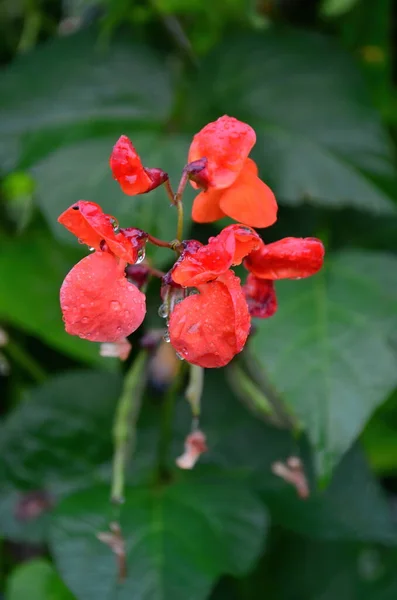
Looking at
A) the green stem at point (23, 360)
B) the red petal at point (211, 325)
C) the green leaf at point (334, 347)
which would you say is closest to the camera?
the red petal at point (211, 325)

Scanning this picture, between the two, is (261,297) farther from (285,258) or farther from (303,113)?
(303,113)

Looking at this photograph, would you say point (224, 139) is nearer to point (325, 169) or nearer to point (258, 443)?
point (325, 169)

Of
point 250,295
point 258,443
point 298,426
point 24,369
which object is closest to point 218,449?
point 258,443

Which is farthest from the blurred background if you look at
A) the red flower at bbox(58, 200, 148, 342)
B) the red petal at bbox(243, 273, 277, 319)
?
the red flower at bbox(58, 200, 148, 342)

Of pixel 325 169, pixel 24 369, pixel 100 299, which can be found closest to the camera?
pixel 100 299

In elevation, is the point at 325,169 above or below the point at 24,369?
above

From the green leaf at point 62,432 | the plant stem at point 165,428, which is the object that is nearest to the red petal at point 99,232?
the plant stem at point 165,428

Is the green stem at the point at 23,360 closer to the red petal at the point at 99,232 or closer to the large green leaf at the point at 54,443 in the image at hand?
the large green leaf at the point at 54,443
